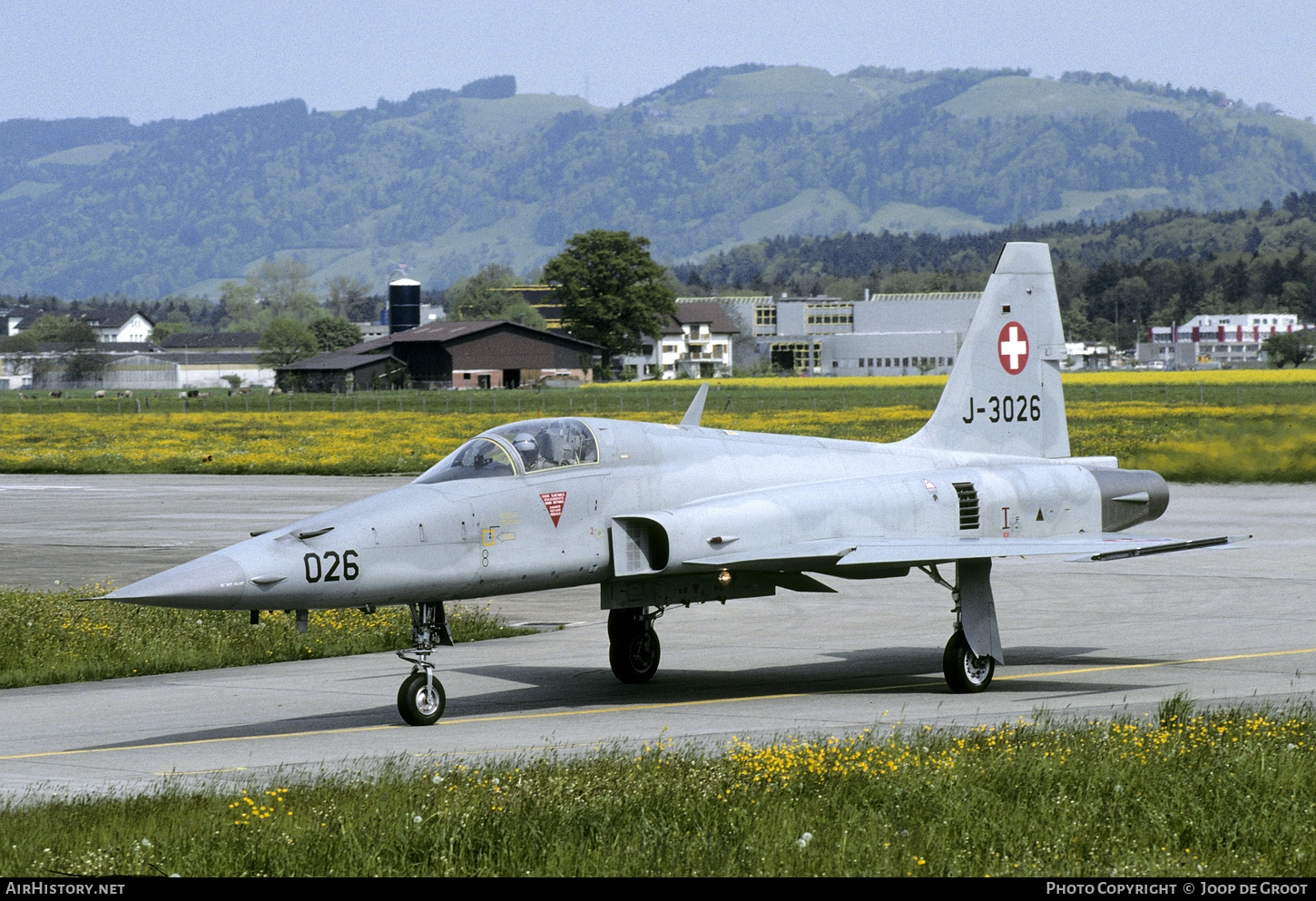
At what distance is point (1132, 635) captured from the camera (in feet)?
57.4

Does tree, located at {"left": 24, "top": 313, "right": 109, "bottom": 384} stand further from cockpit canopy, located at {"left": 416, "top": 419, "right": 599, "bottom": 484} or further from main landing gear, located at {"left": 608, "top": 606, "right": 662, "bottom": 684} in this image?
cockpit canopy, located at {"left": 416, "top": 419, "right": 599, "bottom": 484}

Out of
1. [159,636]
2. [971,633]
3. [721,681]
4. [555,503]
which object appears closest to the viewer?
[555,503]

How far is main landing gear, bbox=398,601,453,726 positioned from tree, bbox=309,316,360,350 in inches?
7015

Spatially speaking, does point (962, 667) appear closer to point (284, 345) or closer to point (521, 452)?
point (521, 452)

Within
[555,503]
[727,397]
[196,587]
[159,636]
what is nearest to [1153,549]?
[555,503]

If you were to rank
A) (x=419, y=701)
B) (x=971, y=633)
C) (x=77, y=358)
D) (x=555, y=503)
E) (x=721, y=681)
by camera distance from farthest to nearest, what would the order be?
(x=77, y=358), (x=721, y=681), (x=971, y=633), (x=555, y=503), (x=419, y=701)

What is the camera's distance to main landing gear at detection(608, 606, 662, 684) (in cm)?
1489

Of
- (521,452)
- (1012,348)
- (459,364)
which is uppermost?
(459,364)

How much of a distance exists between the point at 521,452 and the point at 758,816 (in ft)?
17.7

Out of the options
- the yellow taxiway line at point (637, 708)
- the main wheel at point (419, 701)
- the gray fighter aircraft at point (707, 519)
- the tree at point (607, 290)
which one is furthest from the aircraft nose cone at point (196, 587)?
the tree at point (607, 290)

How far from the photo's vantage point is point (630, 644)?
14.9m

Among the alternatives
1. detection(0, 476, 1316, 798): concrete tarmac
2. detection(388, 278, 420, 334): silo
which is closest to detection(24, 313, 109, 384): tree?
detection(388, 278, 420, 334): silo
